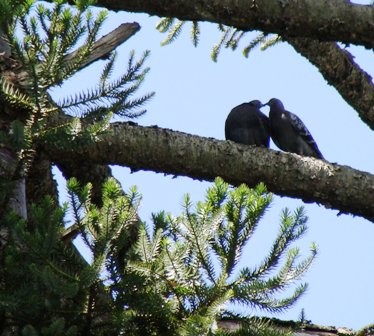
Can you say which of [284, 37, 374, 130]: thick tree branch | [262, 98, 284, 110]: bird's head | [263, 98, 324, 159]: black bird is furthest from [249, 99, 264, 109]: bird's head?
[284, 37, 374, 130]: thick tree branch

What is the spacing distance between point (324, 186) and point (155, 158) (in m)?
0.93

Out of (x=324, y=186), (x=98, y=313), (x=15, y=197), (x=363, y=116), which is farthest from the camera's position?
(x=363, y=116)

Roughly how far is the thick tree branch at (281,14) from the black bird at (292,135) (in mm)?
3312

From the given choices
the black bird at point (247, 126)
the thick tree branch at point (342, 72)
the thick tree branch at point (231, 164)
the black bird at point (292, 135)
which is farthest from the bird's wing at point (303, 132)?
the thick tree branch at point (231, 164)

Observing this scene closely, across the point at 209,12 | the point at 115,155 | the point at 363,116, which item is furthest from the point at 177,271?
the point at 363,116

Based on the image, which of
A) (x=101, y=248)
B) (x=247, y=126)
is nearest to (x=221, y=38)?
(x=247, y=126)

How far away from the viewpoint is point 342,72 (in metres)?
6.80

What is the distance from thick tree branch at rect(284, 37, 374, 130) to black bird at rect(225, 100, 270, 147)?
4.36 feet

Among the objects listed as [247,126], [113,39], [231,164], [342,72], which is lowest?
[231,164]

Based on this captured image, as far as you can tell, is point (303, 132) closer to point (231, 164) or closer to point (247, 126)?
point (247, 126)

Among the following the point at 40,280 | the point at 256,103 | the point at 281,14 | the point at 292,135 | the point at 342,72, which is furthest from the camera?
the point at 256,103

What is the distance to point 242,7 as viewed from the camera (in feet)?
16.1

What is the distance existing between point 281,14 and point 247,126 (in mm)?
3326

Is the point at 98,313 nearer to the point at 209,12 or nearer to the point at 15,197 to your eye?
the point at 15,197
